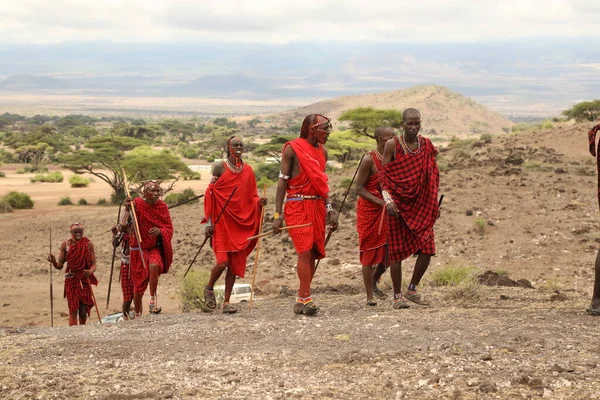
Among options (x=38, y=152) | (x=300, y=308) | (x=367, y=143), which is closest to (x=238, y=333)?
(x=300, y=308)

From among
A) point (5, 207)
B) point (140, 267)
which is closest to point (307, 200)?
point (140, 267)

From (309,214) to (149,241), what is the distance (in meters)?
2.12

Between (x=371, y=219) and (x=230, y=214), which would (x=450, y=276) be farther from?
(x=230, y=214)

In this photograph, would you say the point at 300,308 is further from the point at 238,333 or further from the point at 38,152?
the point at 38,152

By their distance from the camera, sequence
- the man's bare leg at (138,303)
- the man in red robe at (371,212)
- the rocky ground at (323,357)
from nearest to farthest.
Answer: the rocky ground at (323,357), the man in red robe at (371,212), the man's bare leg at (138,303)

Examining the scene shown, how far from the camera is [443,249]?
629 inches

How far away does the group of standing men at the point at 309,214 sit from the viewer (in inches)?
298

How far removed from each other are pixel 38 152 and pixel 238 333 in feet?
177

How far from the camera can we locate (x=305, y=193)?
7602 mm

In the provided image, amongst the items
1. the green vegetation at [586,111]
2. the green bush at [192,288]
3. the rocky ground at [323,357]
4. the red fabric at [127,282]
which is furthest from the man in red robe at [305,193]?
the green vegetation at [586,111]

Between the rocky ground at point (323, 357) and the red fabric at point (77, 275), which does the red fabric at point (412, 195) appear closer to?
the rocky ground at point (323, 357)

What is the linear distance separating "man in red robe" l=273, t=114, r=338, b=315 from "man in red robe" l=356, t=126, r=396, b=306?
1.74ft

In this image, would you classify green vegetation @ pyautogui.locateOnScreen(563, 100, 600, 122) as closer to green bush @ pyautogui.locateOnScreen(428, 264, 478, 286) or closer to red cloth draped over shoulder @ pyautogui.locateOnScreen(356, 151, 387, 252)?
green bush @ pyautogui.locateOnScreen(428, 264, 478, 286)

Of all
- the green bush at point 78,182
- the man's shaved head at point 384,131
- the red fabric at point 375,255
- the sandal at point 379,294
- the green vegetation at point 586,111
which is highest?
the green vegetation at point 586,111
